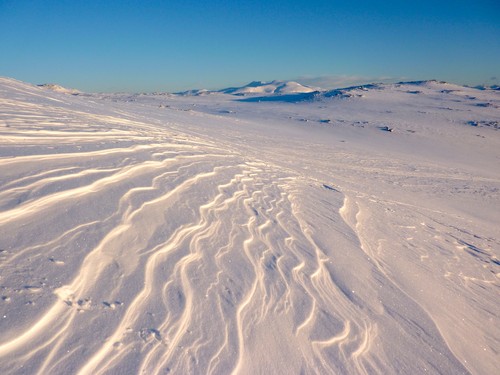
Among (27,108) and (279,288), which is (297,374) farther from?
(27,108)

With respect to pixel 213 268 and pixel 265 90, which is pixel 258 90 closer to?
pixel 265 90

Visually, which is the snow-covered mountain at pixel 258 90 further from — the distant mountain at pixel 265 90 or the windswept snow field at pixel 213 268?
the windswept snow field at pixel 213 268

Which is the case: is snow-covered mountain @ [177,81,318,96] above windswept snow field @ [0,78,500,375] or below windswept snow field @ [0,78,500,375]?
below

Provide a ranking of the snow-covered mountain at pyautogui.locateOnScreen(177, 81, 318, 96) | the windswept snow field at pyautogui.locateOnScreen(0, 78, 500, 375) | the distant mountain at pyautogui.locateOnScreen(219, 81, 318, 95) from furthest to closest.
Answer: the distant mountain at pyautogui.locateOnScreen(219, 81, 318, 95), the snow-covered mountain at pyautogui.locateOnScreen(177, 81, 318, 96), the windswept snow field at pyautogui.locateOnScreen(0, 78, 500, 375)

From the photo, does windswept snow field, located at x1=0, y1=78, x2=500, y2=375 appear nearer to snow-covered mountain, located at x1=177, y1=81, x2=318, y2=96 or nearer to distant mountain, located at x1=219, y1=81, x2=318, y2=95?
snow-covered mountain, located at x1=177, y1=81, x2=318, y2=96

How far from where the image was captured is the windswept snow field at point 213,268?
201 cm

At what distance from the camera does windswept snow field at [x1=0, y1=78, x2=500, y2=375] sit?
2012 mm

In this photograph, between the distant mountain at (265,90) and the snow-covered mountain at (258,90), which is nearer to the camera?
the snow-covered mountain at (258,90)

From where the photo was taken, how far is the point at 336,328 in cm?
248

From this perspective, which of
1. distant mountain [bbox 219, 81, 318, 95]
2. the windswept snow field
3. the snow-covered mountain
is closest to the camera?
the windswept snow field

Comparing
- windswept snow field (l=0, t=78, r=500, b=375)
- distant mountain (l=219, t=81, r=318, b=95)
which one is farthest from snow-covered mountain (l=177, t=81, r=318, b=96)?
windswept snow field (l=0, t=78, r=500, b=375)

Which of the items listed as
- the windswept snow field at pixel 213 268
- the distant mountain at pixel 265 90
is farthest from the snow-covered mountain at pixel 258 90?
the windswept snow field at pixel 213 268

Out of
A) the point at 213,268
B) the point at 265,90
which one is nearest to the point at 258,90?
the point at 265,90

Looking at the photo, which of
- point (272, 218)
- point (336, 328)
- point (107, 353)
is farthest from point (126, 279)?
point (272, 218)
